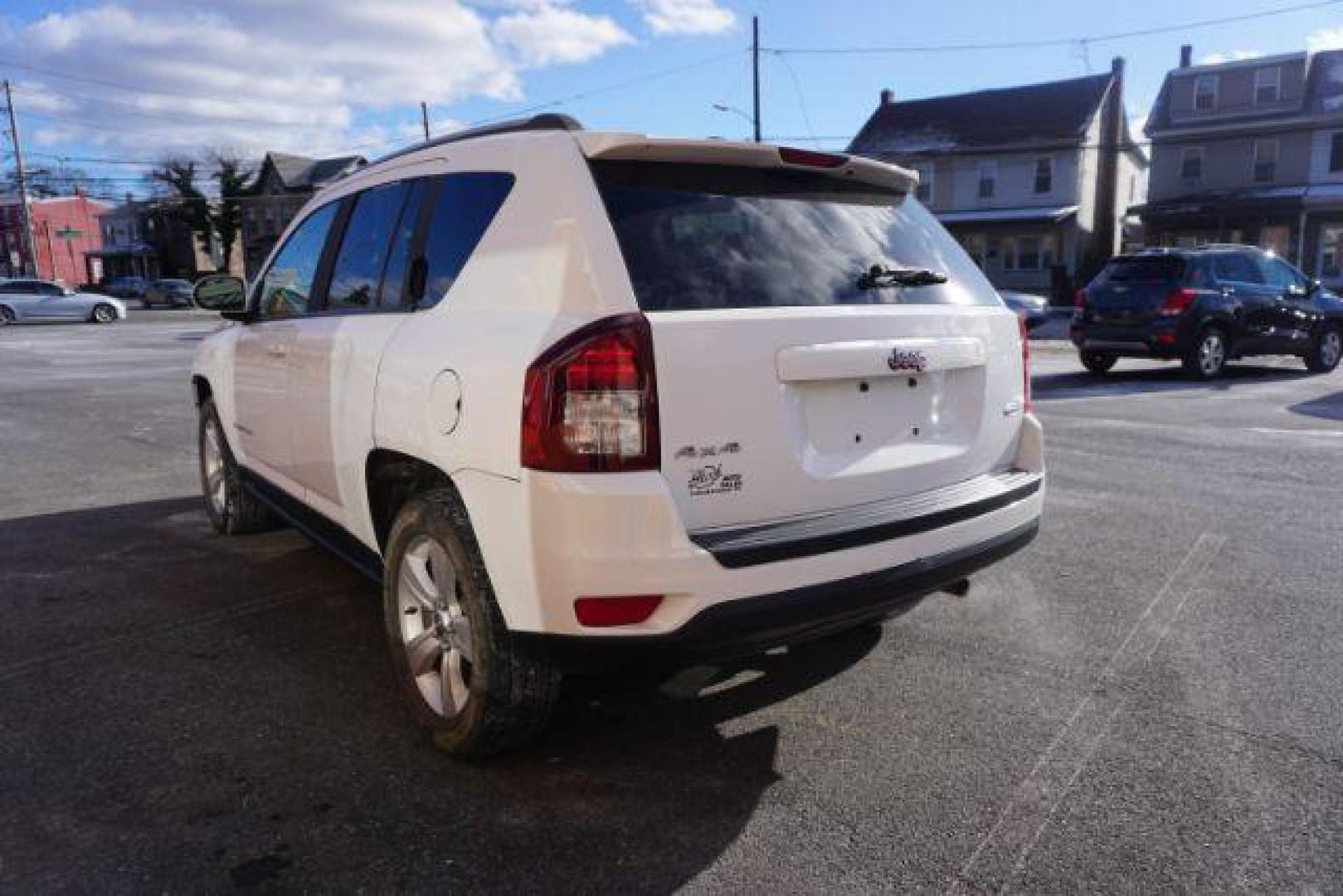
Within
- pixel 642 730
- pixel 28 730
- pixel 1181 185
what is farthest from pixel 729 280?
pixel 1181 185

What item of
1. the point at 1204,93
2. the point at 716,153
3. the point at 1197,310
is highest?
the point at 1204,93

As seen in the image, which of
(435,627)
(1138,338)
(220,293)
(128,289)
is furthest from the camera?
(128,289)

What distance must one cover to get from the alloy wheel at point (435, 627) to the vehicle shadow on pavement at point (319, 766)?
197mm

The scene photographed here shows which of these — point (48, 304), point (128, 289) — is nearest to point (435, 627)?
point (48, 304)

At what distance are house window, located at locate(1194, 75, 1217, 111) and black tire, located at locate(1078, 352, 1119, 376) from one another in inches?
1206

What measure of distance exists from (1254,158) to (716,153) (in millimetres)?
42835

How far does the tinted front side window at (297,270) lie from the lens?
438cm

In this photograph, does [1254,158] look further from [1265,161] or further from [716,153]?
[716,153]

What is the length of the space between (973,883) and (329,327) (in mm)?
2975

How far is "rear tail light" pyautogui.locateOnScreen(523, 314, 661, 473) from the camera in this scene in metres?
2.50

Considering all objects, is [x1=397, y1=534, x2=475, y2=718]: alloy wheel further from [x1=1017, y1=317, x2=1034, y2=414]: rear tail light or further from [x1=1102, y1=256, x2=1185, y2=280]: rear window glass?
[x1=1102, y1=256, x2=1185, y2=280]: rear window glass

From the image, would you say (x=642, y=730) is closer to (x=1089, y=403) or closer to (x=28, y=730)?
(x=28, y=730)

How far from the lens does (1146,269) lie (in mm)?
13469

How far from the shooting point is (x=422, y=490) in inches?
126
